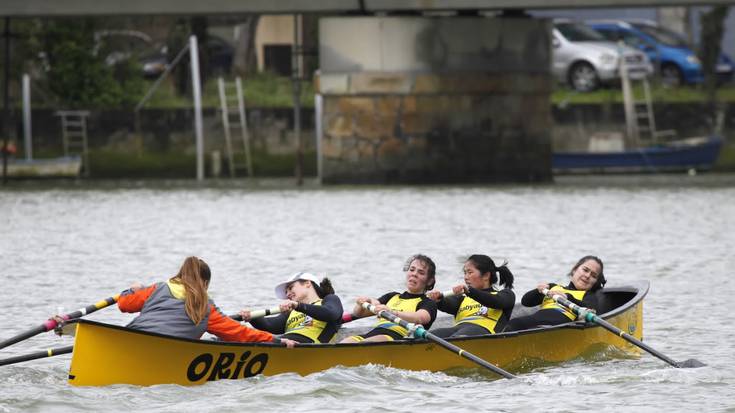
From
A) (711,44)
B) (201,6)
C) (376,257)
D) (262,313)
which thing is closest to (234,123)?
(201,6)

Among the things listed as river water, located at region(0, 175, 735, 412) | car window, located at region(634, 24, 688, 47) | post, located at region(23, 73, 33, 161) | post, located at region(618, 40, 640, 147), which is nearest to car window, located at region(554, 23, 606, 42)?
post, located at region(618, 40, 640, 147)

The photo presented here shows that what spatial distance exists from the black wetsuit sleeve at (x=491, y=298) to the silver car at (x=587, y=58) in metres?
31.1

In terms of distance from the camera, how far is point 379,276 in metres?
22.1

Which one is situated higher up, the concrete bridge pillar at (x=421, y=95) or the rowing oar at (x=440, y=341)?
the concrete bridge pillar at (x=421, y=95)

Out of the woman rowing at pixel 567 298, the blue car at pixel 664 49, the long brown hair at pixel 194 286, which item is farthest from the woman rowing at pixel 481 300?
the blue car at pixel 664 49

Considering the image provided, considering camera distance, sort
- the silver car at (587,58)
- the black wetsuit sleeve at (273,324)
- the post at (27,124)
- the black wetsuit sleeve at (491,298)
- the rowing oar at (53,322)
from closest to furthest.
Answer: the rowing oar at (53,322), the black wetsuit sleeve at (273,324), the black wetsuit sleeve at (491,298), the post at (27,124), the silver car at (587,58)

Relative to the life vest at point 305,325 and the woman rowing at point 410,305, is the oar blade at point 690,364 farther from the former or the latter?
the life vest at point 305,325

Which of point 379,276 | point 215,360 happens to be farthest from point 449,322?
point 379,276

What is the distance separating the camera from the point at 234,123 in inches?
1805

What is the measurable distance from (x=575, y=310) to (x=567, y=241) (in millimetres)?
12097

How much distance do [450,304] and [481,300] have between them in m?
0.50

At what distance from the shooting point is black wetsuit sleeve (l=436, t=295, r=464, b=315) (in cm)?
1470

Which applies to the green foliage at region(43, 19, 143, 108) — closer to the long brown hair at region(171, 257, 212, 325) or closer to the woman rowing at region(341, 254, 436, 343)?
the woman rowing at region(341, 254, 436, 343)

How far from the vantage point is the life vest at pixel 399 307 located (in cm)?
1409
